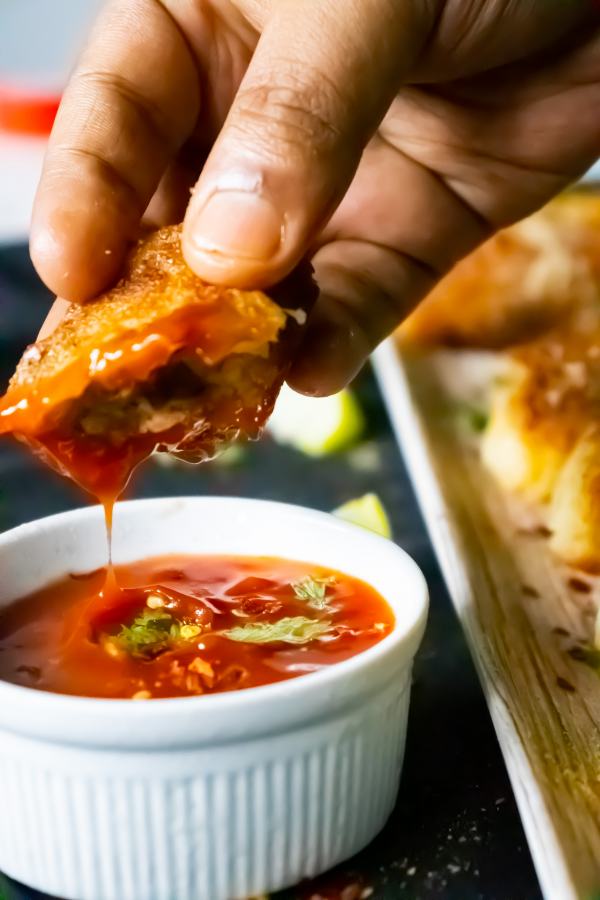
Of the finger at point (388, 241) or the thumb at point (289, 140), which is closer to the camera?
the thumb at point (289, 140)

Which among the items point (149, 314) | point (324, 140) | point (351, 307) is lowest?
point (351, 307)

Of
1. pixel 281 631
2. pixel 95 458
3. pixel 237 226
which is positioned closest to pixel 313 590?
pixel 281 631

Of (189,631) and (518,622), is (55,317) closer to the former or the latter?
(189,631)

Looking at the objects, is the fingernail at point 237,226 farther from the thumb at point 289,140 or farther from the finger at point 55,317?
the finger at point 55,317

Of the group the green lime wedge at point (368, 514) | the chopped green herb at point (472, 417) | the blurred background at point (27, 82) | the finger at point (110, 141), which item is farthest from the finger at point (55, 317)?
the blurred background at point (27, 82)

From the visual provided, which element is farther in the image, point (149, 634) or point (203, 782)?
point (149, 634)

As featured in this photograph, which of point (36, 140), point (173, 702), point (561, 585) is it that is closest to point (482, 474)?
point (561, 585)
